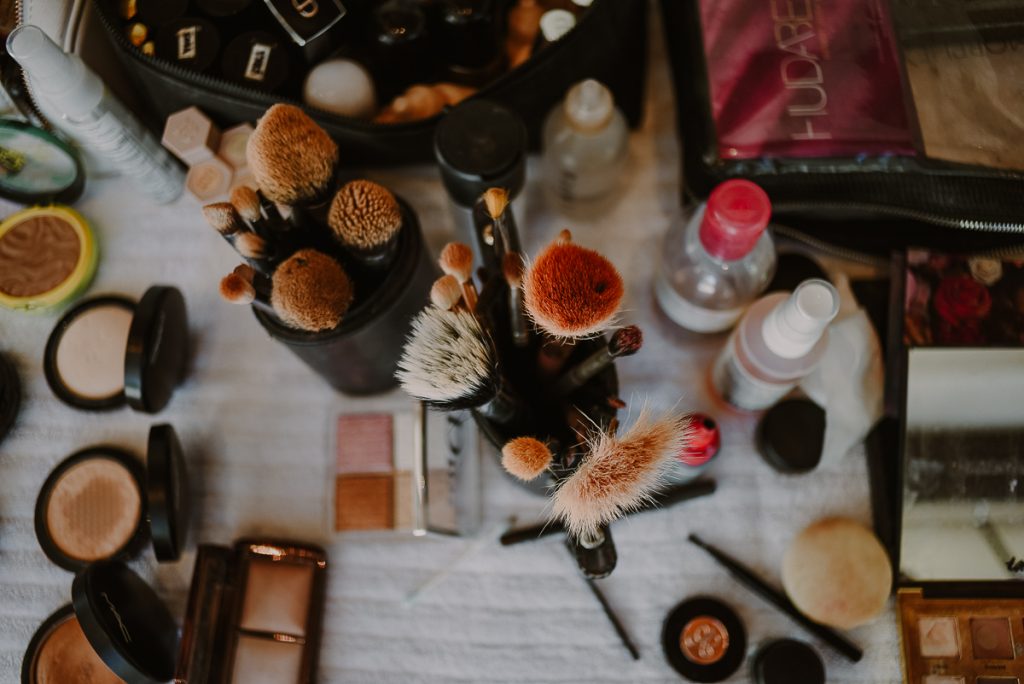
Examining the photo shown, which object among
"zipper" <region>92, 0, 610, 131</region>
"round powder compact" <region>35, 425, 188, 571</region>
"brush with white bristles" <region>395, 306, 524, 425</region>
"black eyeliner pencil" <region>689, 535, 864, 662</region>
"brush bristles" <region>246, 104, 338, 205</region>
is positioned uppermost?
"zipper" <region>92, 0, 610, 131</region>

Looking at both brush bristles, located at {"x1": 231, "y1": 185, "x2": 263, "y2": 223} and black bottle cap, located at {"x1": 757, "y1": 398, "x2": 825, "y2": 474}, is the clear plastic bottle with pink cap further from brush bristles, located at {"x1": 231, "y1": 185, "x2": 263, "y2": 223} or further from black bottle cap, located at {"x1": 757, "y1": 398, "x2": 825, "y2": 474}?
brush bristles, located at {"x1": 231, "y1": 185, "x2": 263, "y2": 223}

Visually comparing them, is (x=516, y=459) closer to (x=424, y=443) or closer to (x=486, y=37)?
(x=424, y=443)

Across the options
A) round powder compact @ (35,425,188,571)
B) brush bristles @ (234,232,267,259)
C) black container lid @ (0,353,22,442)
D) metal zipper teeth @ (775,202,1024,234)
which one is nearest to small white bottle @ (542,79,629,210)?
metal zipper teeth @ (775,202,1024,234)

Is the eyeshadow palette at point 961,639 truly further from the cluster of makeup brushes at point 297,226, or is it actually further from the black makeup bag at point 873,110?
the cluster of makeup brushes at point 297,226

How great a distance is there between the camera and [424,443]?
1.63 ft

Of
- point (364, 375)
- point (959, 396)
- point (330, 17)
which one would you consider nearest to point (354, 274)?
point (364, 375)

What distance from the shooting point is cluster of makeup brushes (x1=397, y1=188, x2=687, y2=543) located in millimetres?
325

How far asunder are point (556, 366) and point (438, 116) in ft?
0.73

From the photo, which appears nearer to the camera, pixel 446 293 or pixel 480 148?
pixel 446 293

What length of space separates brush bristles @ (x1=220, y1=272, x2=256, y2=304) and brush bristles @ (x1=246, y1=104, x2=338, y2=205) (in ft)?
0.21

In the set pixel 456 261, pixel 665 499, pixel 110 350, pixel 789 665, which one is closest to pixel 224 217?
pixel 456 261

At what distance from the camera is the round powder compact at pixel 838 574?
1.54ft

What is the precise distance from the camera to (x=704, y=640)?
0.48 metres

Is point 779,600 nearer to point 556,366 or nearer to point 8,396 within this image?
point 556,366
